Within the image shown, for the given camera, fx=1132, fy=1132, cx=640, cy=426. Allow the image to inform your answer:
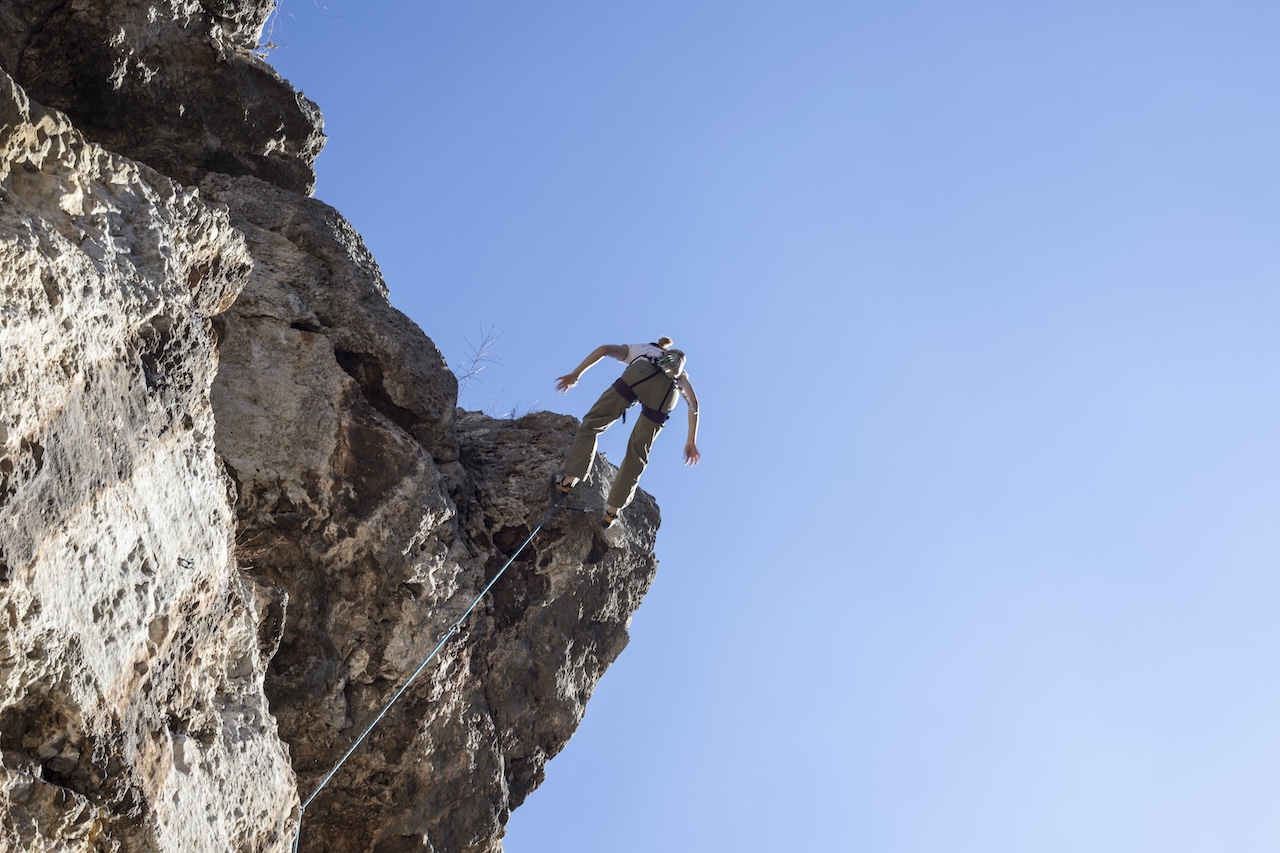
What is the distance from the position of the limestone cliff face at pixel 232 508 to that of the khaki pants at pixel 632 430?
0.83 feet

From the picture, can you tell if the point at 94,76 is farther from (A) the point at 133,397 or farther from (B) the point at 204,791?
(B) the point at 204,791

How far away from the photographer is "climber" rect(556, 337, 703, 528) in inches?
368

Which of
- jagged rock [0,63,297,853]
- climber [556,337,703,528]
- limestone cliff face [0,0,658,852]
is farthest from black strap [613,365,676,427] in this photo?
jagged rock [0,63,297,853]

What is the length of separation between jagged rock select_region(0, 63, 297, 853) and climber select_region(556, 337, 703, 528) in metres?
3.95

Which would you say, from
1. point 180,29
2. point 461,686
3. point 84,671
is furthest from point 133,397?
point 180,29

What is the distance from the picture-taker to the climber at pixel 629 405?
9.34m

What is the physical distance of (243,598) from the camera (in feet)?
18.7

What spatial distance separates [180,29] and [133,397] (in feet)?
18.0

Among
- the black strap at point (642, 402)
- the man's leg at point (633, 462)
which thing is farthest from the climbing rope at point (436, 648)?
the black strap at point (642, 402)

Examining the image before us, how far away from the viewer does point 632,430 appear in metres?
9.76

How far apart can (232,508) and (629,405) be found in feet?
14.9

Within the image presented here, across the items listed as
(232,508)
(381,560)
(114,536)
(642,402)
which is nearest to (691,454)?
(642,402)

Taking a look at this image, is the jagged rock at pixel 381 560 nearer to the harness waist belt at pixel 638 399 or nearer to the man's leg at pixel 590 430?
the man's leg at pixel 590 430

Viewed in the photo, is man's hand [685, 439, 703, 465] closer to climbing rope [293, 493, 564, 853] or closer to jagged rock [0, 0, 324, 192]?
climbing rope [293, 493, 564, 853]
